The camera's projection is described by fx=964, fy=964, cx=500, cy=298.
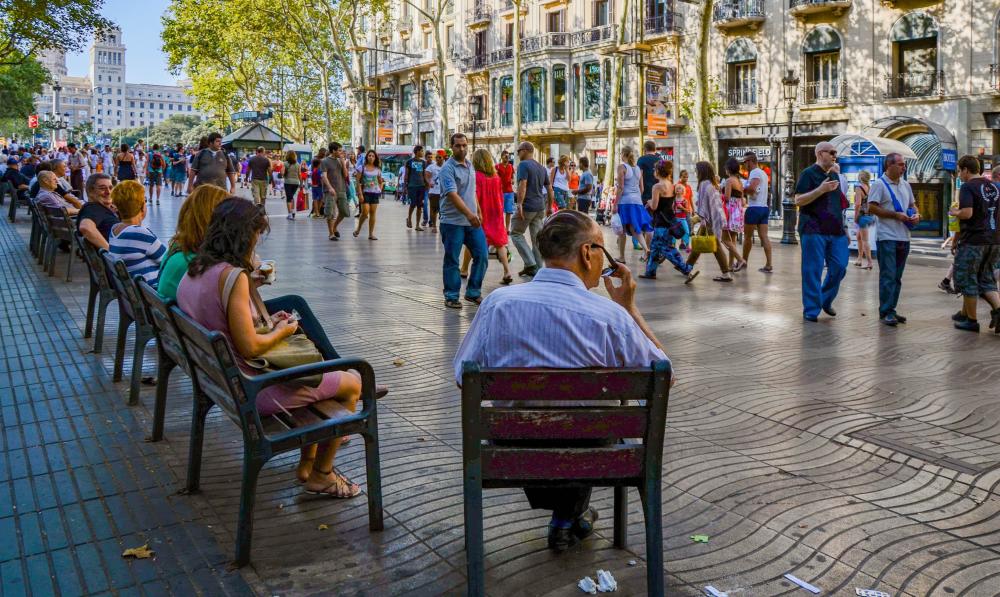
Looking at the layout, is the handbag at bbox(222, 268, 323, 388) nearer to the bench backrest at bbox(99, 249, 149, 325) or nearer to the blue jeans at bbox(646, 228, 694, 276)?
the bench backrest at bbox(99, 249, 149, 325)

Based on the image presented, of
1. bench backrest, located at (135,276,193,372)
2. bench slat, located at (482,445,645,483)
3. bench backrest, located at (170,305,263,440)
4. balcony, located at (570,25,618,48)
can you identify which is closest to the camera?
bench slat, located at (482,445,645,483)

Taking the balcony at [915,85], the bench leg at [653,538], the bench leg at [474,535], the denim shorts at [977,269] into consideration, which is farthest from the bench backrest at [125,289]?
the balcony at [915,85]

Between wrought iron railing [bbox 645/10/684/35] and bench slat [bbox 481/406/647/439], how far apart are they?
38.7 metres

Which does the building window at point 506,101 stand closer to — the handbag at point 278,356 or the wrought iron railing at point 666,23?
the wrought iron railing at point 666,23

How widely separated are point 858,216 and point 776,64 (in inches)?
819

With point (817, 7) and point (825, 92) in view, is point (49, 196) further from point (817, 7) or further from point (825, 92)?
point (825, 92)

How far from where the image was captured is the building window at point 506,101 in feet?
165

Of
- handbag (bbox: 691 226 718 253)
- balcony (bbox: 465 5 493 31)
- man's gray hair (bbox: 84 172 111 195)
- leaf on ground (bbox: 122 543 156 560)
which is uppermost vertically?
balcony (bbox: 465 5 493 31)

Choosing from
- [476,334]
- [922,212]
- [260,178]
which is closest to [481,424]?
[476,334]

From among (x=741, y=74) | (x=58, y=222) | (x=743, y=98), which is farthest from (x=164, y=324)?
→ (x=741, y=74)

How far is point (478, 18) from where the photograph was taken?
51.7 metres

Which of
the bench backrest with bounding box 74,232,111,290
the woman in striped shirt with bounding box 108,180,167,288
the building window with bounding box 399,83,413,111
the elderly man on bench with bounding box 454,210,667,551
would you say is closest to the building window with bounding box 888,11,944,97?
the bench backrest with bounding box 74,232,111,290

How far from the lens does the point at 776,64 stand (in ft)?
115

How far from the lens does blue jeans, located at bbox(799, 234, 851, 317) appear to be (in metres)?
9.29
